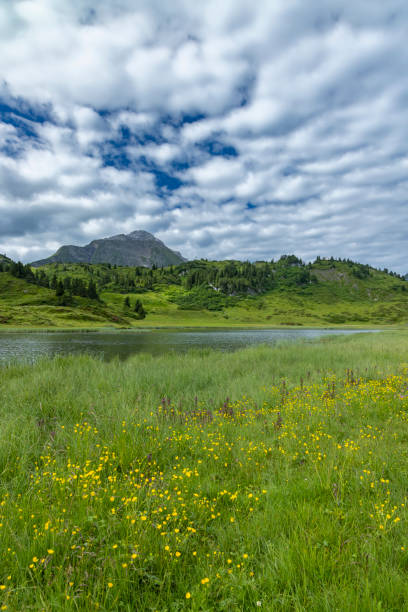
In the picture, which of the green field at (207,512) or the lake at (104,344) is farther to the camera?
the lake at (104,344)

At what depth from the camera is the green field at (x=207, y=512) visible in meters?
2.67

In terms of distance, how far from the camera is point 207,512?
3848mm

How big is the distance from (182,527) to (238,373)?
1231cm

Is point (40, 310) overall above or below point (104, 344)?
above

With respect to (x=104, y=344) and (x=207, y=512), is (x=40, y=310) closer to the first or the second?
(x=104, y=344)

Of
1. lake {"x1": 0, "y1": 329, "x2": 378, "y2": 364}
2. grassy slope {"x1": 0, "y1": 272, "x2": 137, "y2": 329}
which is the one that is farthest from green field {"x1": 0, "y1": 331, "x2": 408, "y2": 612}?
grassy slope {"x1": 0, "y1": 272, "x2": 137, "y2": 329}

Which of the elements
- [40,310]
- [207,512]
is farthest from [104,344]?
[40,310]

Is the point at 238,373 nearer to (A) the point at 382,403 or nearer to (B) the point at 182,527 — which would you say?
(A) the point at 382,403

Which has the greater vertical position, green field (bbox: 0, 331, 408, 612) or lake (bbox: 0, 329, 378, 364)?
green field (bbox: 0, 331, 408, 612)

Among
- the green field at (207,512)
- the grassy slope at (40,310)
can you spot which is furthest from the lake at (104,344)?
the grassy slope at (40,310)

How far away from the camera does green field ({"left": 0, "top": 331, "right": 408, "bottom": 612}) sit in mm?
2670

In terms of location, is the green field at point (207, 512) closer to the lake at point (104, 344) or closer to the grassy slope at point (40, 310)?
the lake at point (104, 344)

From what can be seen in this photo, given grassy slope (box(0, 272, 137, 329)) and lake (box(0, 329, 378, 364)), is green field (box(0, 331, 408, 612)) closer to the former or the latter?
lake (box(0, 329, 378, 364))

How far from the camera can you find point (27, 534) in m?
3.27
